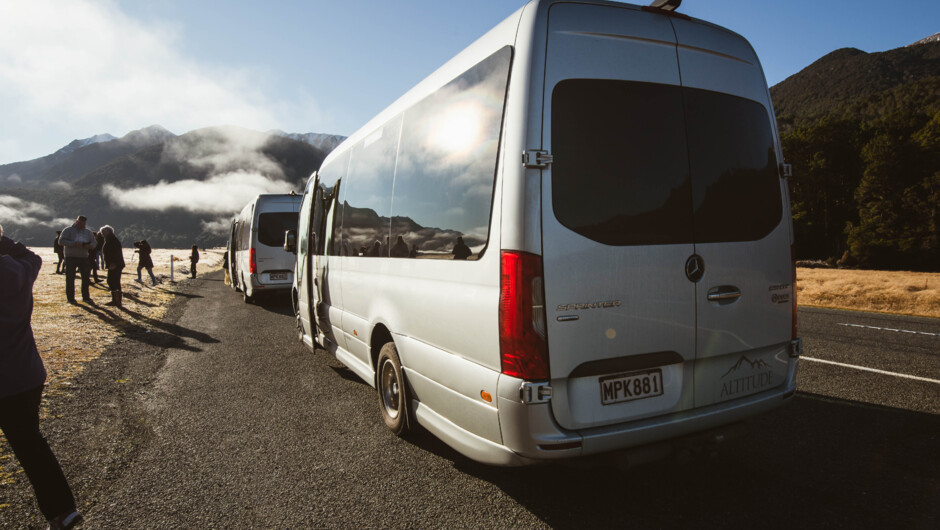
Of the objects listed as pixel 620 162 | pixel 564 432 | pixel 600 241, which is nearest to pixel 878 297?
pixel 620 162

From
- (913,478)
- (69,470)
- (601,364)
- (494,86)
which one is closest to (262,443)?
(69,470)

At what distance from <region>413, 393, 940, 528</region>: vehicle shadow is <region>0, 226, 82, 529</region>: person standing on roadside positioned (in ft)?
7.06

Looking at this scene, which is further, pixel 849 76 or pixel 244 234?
pixel 849 76

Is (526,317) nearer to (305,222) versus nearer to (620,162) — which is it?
(620,162)

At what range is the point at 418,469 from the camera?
3432 millimetres

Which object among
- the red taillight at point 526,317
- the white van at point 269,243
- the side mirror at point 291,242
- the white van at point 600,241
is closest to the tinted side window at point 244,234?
the white van at point 269,243

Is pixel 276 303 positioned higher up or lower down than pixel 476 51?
lower down

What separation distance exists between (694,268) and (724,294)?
10.7 inches

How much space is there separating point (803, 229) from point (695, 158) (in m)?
54.6

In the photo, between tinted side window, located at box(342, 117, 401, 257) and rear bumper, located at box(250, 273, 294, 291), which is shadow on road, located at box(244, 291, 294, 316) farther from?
tinted side window, located at box(342, 117, 401, 257)

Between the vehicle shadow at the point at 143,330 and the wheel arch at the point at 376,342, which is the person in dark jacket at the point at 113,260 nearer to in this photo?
the vehicle shadow at the point at 143,330

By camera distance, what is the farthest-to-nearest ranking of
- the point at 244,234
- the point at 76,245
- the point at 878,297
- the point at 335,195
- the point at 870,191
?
the point at 870,191, the point at 244,234, the point at 878,297, the point at 76,245, the point at 335,195

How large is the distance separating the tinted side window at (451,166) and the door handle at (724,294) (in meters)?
1.27

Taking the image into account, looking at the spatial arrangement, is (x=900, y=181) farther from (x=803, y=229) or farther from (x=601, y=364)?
(x=601, y=364)
